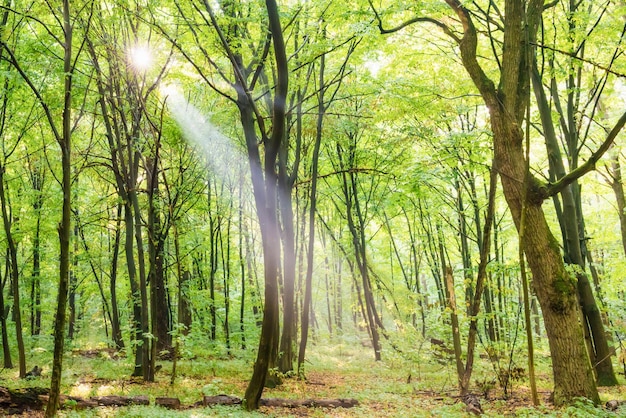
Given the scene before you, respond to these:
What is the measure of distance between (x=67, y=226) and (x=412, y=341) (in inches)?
351

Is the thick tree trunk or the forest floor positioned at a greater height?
the thick tree trunk

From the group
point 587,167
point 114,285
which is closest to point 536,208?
point 587,167

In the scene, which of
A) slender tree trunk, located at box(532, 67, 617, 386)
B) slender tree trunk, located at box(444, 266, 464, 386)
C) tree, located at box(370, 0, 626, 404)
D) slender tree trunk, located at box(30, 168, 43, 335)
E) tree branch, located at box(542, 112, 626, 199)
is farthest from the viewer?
slender tree trunk, located at box(30, 168, 43, 335)

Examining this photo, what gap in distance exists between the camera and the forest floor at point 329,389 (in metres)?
6.17

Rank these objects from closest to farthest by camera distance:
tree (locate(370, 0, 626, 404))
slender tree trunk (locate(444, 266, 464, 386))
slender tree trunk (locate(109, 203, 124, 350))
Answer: tree (locate(370, 0, 626, 404))
slender tree trunk (locate(444, 266, 464, 386))
slender tree trunk (locate(109, 203, 124, 350))

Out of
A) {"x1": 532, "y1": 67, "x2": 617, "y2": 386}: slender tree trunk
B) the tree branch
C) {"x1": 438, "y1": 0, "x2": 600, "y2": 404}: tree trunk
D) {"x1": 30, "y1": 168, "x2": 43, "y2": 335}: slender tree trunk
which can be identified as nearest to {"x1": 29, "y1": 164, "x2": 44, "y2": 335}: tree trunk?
{"x1": 30, "y1": 168, "x2": 43, "y2": 335}: slender tree trunk

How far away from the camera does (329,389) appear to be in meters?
9.85

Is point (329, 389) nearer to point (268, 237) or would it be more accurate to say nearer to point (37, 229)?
point (268, 237)

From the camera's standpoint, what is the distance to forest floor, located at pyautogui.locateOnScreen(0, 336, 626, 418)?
20.2 feet

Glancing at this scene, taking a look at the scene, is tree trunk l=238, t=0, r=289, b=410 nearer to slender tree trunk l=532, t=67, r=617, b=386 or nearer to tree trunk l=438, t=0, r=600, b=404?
tree trunk l=438, t=0, r=600, b=404

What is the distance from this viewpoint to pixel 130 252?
1037cm

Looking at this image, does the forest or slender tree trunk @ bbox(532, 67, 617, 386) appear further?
slender tree trunk @ bbox(532, 67, 617, 386)

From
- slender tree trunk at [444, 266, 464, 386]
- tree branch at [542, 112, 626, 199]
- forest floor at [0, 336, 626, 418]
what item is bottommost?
forest floor at [0, 336, 626, 418]

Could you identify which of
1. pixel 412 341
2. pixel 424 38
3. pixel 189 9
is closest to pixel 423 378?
pixel 412 341
